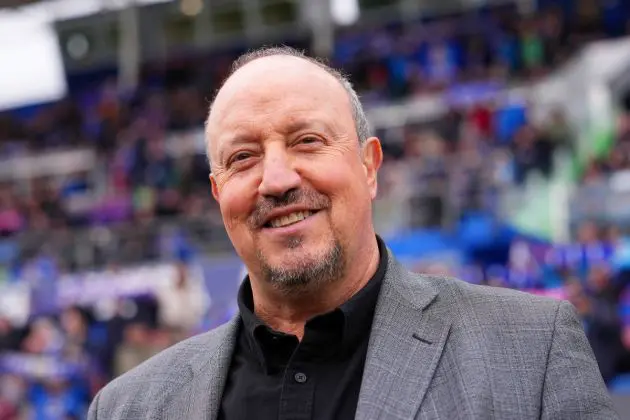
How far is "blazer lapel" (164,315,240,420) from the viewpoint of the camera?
7.08 feet

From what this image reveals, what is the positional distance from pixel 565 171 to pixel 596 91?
2.78 m

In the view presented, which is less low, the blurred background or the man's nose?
the man's nose

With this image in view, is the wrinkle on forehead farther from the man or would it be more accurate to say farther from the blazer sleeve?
the blazer sleeve

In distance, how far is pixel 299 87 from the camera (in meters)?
2.16

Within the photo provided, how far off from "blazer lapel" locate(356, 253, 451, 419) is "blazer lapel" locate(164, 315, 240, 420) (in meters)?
0.35

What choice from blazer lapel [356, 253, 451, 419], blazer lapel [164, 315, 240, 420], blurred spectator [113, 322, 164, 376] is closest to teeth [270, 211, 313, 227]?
blazer lapel [356, 253, 451, 419]

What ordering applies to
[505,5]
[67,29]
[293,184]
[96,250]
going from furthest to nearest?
[67,29] < [505,5] < [96,250] < [293,184]

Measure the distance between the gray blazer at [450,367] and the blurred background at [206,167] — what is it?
3493mm

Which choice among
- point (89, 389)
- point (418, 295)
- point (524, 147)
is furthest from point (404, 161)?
point (418, 295)

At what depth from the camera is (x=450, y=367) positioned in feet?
6.56

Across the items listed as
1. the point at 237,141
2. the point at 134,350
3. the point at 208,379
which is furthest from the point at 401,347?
the point at 134,350

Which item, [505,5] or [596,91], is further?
[505,5]

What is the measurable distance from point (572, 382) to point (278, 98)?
2.71 ft

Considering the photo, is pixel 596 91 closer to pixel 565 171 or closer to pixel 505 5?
pixel 565 171
